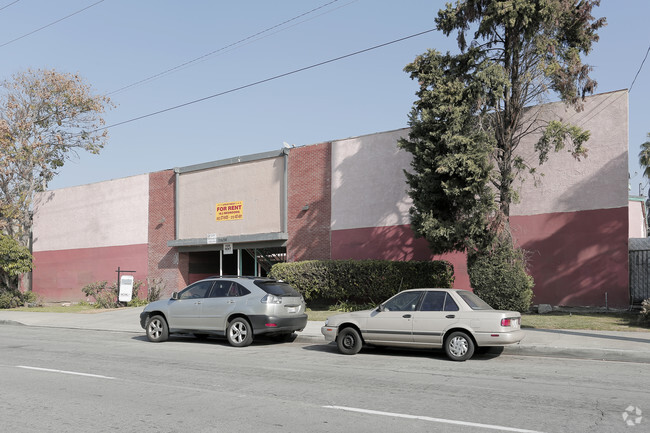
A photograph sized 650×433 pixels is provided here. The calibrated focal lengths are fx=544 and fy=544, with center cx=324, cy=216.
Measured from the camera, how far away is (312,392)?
769 centimetres

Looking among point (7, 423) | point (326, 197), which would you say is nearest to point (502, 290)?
point (326, 197)

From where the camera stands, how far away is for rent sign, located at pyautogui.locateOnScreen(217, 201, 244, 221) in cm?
2569

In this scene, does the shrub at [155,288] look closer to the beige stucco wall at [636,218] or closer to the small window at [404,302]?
the small window at [404,302]

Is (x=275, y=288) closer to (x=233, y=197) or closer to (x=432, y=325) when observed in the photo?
(x=432, y=325)

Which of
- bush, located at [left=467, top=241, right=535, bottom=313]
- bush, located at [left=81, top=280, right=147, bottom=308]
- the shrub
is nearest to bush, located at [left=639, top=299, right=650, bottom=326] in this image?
bush, located at [left=467, top=241, right=535, bottom=313]

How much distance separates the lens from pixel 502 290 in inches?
607

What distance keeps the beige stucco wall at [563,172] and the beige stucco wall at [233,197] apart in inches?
196

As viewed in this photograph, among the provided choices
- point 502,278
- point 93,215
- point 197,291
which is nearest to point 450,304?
point 502,278

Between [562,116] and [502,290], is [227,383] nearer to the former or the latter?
[502,290]

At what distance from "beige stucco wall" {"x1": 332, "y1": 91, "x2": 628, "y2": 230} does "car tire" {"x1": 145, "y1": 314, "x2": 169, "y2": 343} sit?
10.0 metres

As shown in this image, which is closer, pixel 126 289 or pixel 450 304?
pixel 450 304

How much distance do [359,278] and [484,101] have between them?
24.7ft

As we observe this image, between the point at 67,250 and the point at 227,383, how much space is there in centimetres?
2787

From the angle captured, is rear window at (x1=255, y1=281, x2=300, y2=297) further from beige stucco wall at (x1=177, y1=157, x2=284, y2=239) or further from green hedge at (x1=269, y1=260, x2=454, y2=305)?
beige stucco wall at (x1=177, y1=157, x2=284, y2=239)
